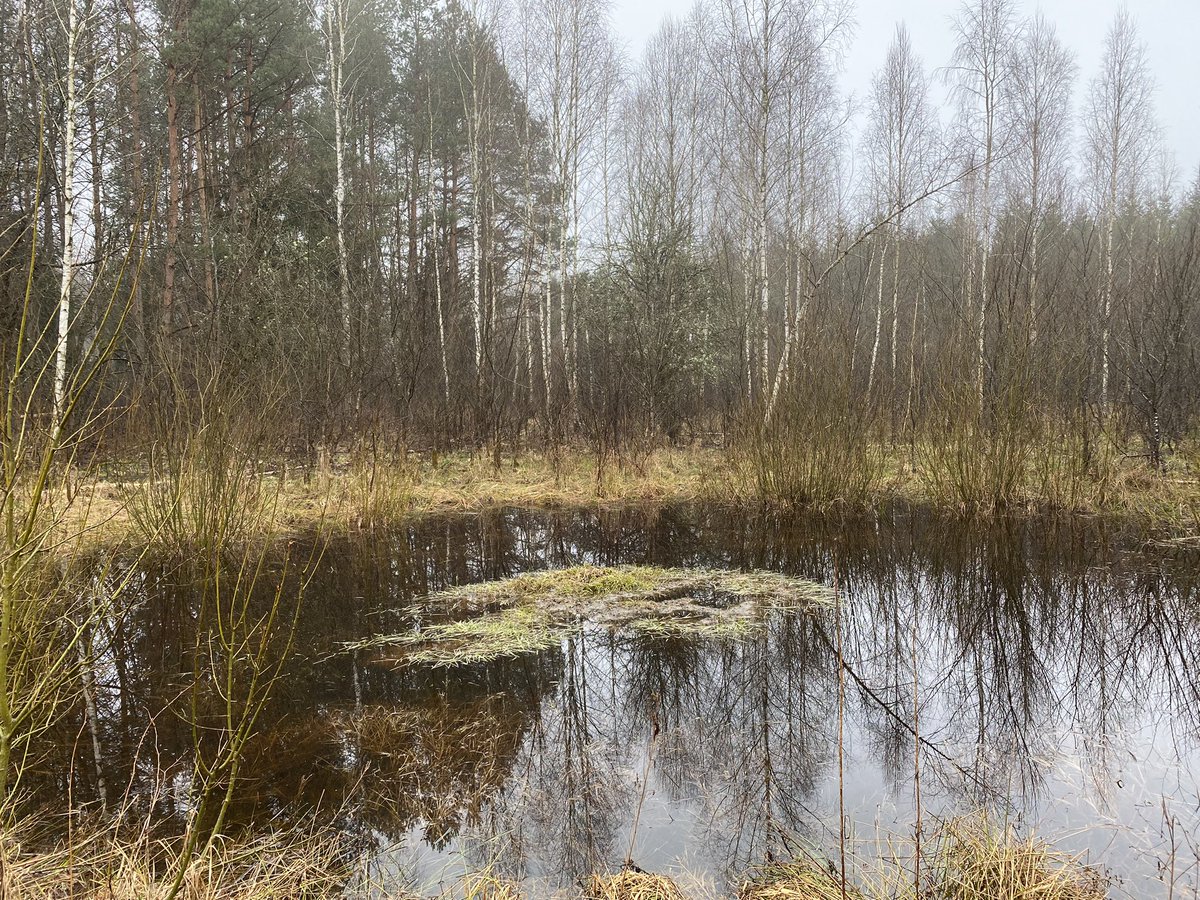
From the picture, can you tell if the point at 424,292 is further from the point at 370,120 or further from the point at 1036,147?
the point at 1036,147

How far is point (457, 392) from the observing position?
1255cm

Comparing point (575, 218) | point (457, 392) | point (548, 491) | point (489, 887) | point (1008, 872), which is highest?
point (575, 218)

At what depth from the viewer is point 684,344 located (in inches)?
527

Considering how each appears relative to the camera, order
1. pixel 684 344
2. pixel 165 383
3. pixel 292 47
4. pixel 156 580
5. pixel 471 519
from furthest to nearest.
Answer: pixel 292 47, pixel 684 344, pixel 471 519, pixel 165 383, pixel 156 580

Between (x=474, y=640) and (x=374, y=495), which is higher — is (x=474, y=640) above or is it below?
below

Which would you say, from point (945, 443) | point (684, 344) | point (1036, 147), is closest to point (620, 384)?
point (684, 344)

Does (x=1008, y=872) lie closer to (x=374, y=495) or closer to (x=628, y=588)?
(x=628, y=588)

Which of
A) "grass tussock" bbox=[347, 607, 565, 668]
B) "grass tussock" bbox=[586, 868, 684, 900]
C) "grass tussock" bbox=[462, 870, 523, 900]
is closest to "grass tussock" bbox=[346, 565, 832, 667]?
"grass tussock" bbox=[347, 607, 565, 668]

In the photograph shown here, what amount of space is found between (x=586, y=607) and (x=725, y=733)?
1980 mm

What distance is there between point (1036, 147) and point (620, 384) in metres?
10.00

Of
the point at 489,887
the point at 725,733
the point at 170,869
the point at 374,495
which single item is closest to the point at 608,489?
the point at 374,495

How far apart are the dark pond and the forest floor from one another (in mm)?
1280

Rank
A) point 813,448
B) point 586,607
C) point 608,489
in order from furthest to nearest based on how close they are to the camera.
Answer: point 608,489 → point 813,448 → point 586,607

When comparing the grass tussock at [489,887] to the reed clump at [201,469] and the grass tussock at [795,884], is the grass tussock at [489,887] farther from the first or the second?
the reed clump at [201,469]
